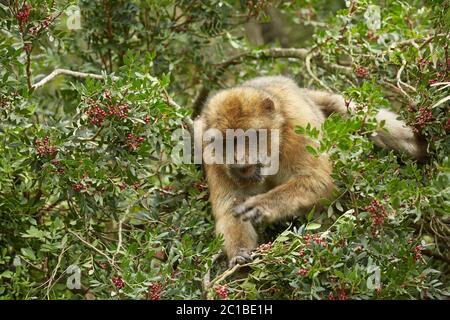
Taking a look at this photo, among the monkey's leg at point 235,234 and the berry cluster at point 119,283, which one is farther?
the monkey's leg at point 235,234

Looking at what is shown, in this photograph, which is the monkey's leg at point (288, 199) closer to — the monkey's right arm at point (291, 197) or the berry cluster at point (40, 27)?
the monkey's right arm at point (291, 197)

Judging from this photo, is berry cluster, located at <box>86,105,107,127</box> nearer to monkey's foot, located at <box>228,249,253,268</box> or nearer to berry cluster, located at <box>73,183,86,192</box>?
berry cluster, located at <box>73,183,86,192</box>

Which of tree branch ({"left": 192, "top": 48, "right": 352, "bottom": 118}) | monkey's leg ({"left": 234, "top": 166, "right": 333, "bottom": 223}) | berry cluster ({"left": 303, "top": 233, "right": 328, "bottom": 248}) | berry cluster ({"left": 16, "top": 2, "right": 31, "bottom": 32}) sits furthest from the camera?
tree branch ({"left": 192, "top": 48, "right": 352, "bottom": 118})

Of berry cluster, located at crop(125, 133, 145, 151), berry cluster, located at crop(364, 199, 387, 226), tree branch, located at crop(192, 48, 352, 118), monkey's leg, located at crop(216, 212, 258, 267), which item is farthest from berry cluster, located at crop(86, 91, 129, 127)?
tree branch, located at crop(192, 48, 352, 118)

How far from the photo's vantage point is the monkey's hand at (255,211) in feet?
17.2

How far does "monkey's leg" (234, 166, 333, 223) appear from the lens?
5.25 meters

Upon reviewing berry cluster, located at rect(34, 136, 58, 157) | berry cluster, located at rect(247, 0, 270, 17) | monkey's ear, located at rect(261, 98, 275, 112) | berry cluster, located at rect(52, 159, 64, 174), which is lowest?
berry cluster, located at rect(52, 159, 64, 174)

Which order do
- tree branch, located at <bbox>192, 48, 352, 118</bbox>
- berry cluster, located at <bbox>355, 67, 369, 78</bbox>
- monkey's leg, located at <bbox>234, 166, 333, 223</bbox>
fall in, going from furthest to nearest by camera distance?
tree branch, located at <bbox>192, 48, 352, 118</bbox> < berry cluster, located at <bbox>355, 67, 369, 78</bbox> < monkey's leg, located at <bbox>234, 166, 333, 223</bbox>

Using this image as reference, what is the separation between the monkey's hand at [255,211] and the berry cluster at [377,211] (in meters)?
1.06

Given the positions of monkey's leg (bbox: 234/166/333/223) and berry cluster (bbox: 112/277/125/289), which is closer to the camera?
berry cluster (bbox: 112/277/125/289)

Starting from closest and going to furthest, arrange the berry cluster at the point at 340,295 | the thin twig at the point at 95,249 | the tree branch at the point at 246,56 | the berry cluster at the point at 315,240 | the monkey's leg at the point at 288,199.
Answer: the berry cluster at the point at 340,295, the berry cluster at the point at 315,240, the thin twig at the point at 95,249, the monkey's leg at the point at 288,199, the tree branch at the point at 246,56

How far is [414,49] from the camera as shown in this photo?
17.1 ft

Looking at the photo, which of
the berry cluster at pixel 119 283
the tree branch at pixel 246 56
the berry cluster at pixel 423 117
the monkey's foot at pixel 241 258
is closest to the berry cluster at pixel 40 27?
the berry cluster at pixel 119 283

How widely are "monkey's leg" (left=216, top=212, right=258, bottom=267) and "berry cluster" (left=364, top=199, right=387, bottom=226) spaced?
1.29 metres
